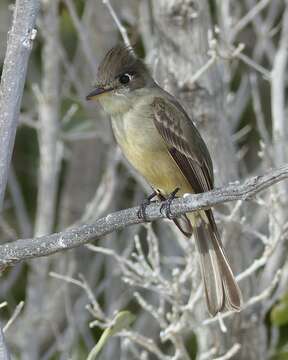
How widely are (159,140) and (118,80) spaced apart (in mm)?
291

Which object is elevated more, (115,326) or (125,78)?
(125,78)

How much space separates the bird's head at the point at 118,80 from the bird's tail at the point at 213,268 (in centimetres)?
56

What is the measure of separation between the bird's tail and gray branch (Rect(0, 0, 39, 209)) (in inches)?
47.8

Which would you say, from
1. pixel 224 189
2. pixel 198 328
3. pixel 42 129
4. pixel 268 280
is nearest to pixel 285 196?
pixel 268 280

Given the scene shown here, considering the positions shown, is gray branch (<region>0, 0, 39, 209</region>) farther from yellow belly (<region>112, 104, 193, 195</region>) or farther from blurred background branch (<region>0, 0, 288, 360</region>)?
yellow belly (<region>112, 104, 193, 195</region>)

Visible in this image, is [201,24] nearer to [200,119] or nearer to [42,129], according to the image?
[200,119]

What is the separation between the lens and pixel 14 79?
8.97 feet

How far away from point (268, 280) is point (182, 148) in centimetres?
99

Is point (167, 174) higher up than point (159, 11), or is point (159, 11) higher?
point (159, 11)

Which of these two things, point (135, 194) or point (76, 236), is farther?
point (135, 194)

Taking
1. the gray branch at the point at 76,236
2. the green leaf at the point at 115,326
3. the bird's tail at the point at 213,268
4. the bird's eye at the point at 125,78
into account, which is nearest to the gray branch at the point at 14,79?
the gray branch at the point at 76,236

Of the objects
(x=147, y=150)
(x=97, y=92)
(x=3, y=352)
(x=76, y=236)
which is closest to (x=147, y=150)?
(x=147, y=150)

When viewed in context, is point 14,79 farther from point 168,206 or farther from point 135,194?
point 135,194

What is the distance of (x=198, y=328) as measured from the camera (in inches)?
157
